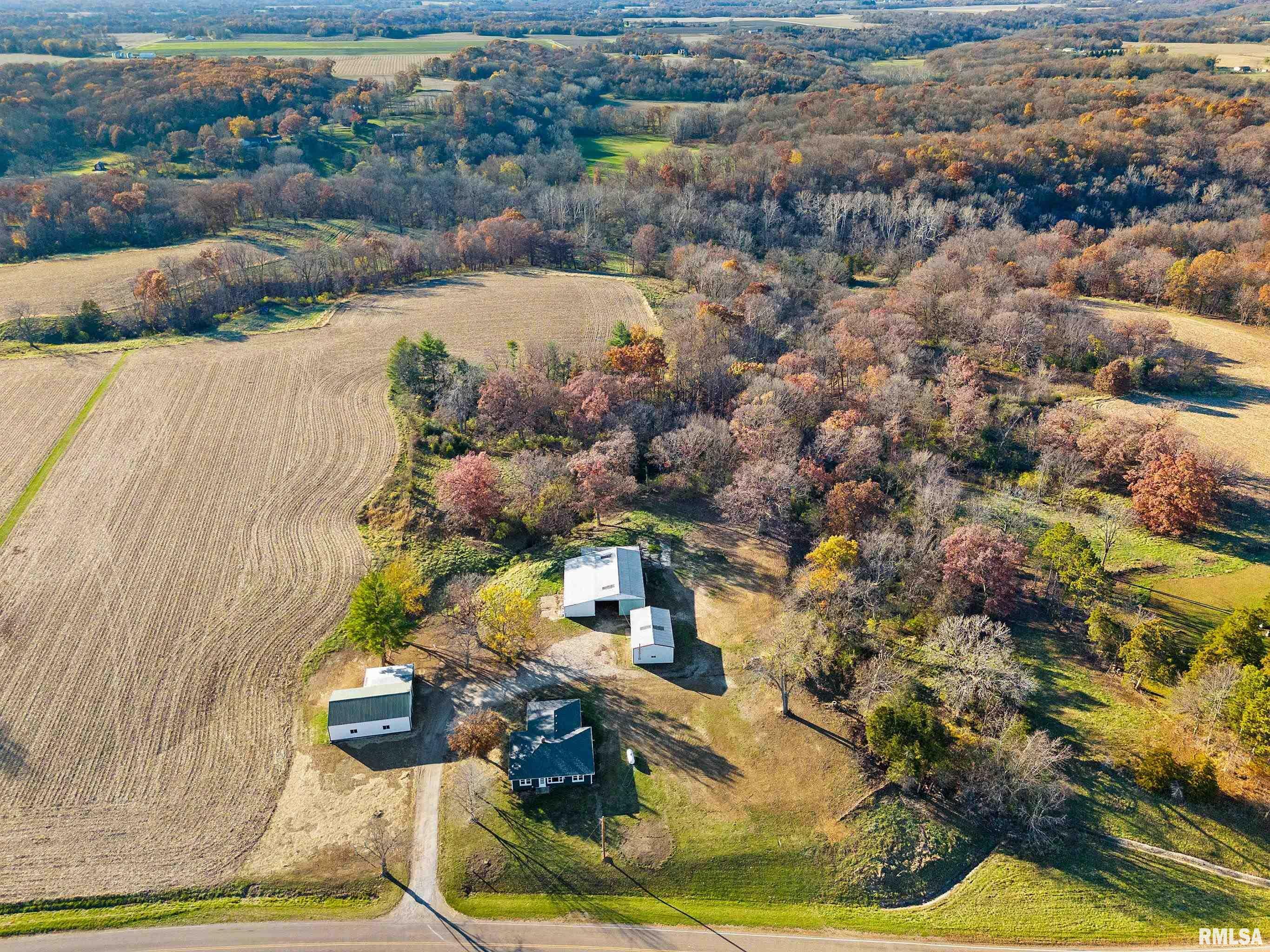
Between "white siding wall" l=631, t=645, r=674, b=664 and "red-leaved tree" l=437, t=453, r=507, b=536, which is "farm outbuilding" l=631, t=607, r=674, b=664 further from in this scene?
"red-leaved tree" l=437, t=453, r=507, b=536

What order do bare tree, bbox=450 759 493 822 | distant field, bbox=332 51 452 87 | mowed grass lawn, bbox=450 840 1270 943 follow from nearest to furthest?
mowed grass lawn, bbox=450 840 1270 943 < bare tree, bbox=450 759 493 822 < distant field, bbox=332 51 452 87

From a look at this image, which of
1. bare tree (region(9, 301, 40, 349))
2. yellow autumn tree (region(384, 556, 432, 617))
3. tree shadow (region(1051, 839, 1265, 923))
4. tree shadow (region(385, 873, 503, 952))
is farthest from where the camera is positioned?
bare tree (region(9, 301, 40, 349))

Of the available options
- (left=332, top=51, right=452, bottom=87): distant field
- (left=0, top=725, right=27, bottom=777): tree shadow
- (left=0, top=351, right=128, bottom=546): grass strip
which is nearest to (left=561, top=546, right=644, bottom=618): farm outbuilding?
(left=0, top=725, right=27, bottom=777): tree shadow

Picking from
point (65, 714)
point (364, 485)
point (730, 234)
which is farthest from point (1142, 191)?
point (65, 714)

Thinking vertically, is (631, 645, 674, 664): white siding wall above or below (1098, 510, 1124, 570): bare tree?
below

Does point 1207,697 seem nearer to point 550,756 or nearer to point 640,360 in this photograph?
point 550,756

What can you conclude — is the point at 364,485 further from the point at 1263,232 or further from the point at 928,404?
the point at 1263,232

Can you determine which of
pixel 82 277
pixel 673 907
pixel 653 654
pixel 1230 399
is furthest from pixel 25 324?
pixel 1230 399

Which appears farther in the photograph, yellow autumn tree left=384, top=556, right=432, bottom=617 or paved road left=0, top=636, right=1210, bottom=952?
yellow autumn tree left=384, top=556, right=432, bottom=617
